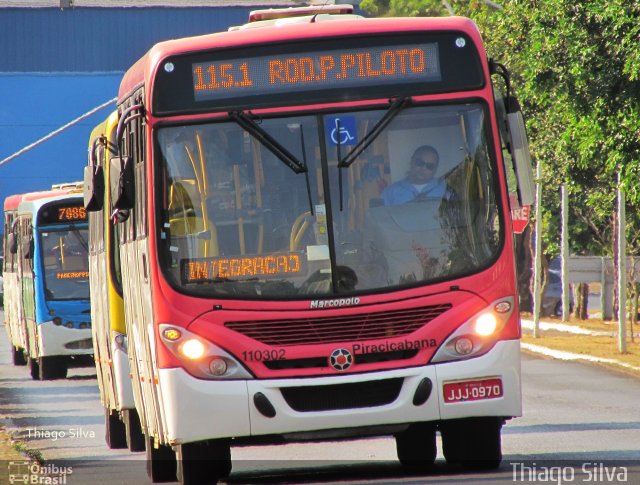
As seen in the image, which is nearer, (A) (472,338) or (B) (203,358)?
(B) (203,358)

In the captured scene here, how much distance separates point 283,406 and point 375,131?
1874mm

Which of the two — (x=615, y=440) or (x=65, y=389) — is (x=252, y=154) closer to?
(x=615, y=440)

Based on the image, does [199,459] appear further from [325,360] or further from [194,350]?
[325,360]

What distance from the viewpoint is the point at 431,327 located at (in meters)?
11.0

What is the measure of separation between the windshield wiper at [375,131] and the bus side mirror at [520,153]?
2.34ft

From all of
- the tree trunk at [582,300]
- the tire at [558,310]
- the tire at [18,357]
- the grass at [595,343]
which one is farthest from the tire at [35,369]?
the tire at [558,310]

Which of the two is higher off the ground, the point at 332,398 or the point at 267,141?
the point at 267,141

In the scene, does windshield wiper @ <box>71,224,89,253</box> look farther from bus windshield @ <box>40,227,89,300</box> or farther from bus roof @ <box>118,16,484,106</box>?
bus roof @ <box>118,16,484,106</box>

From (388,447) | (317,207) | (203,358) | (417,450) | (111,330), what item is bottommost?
(388,447)

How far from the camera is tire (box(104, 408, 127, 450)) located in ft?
54.2

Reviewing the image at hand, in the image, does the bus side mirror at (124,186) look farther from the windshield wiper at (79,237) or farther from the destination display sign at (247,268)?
the windshield wiper at (79,237)

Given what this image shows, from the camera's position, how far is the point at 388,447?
15227 millimetres

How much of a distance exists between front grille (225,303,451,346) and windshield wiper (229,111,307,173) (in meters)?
1.00

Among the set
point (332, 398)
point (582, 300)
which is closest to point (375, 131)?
point (332, 398)
